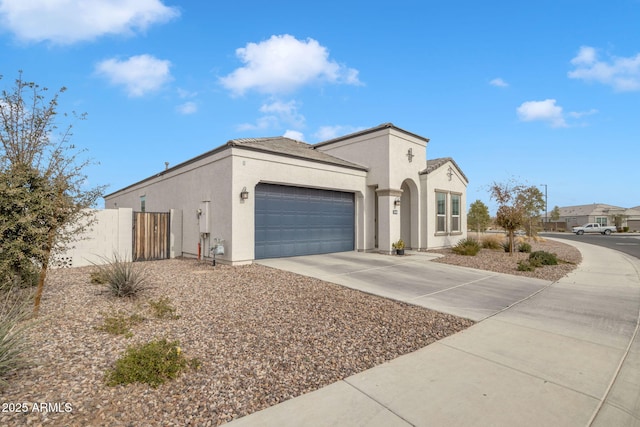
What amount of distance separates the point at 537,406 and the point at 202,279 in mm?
7355

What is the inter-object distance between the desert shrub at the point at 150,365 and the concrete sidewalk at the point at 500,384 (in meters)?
1.11

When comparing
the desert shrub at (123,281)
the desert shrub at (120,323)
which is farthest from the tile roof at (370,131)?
the desert shrub at (120,323)

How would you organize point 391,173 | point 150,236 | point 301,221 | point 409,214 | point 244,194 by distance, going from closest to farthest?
point 244,194 → point 150,236 → point 301,221 → point 391,173 → point 409,214

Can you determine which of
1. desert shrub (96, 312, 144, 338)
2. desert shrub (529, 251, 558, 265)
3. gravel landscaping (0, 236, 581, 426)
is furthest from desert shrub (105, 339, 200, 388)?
desert shrub (529, 251, 558, 265)

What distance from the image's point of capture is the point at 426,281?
8.52 m

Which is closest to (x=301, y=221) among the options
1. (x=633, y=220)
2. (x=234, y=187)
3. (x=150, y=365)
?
(x=234, y=187)

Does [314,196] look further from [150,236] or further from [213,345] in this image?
[213,345]

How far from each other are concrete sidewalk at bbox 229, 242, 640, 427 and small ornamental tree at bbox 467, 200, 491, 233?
104ft

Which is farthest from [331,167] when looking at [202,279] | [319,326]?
[319,326]

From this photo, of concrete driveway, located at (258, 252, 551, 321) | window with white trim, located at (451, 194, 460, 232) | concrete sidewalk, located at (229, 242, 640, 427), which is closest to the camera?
concrete sidewalk, located at (229, 242, 640, 427)

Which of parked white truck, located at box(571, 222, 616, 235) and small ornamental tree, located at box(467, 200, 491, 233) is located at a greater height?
small ornamental tree, located at box(467, 200, 491, 233)

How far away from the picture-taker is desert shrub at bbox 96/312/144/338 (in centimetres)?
437

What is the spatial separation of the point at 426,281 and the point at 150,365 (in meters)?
7.07

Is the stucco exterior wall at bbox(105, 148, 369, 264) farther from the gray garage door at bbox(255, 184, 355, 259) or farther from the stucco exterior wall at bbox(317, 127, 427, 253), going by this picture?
the stucco exterior wall at bbox(317, 127, 427, 253)
